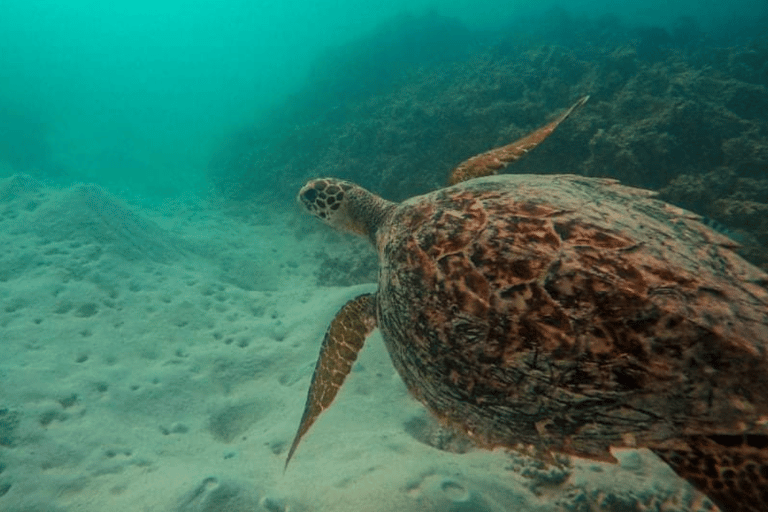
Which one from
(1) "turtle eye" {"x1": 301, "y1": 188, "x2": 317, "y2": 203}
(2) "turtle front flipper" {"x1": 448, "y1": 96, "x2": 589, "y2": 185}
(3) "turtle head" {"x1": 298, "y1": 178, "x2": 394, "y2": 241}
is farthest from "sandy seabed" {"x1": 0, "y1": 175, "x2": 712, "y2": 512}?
(2) "turtle front flipper" {"x1": 448, "y1": 96, "x2": 589, "y2": 185}

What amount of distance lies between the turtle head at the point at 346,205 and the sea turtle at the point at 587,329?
141 cm

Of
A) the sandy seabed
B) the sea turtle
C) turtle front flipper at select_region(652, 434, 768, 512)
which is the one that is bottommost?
the sandy seabed

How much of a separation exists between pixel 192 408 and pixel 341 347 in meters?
2.22

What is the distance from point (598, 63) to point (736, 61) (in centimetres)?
564

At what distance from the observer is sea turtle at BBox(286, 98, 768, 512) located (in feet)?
4.58

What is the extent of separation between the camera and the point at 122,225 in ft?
24.3

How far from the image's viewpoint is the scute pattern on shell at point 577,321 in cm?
141

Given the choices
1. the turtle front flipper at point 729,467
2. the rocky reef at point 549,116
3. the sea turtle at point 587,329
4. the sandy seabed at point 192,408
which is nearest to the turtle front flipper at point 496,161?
the sea turtle at point 587,329

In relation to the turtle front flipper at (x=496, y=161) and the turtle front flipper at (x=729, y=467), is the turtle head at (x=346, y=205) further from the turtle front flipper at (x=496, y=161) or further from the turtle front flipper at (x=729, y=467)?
the turtle front flipper at (x=729, y=467)

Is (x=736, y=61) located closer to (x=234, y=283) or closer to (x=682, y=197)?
(x=682, y=197)

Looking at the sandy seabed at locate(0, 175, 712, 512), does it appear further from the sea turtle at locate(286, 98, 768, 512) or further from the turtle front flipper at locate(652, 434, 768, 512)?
the turtle front flipper at locate(652, 434, 768, 512)

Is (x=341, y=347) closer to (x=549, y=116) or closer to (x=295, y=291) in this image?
(x=295, y=291)

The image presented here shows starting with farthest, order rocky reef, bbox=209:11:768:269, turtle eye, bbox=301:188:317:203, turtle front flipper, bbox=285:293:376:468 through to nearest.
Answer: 1. rocky reef, bbox=209:11:768:269
2. turtle eye, bbox=301:188:317:203
3. turtle front flipper, bbox=285:293:376:468

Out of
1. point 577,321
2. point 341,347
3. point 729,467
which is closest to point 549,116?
point 341,347
